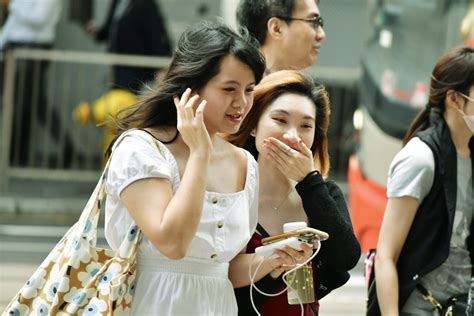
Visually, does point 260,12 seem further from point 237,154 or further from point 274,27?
point 237,154

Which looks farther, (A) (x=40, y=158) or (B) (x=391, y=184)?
(A) (x=40, y=158)

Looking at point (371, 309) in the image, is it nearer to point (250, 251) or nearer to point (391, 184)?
point (391, 184)

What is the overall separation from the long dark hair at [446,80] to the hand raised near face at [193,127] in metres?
1.48

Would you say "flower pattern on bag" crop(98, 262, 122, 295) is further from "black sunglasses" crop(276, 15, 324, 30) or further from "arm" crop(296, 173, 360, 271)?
"black sunglasses" crop(276, 15, 324, 30)

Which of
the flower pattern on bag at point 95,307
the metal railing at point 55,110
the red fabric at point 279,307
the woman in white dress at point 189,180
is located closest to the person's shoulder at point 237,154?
the woman in white dress at point 189,180

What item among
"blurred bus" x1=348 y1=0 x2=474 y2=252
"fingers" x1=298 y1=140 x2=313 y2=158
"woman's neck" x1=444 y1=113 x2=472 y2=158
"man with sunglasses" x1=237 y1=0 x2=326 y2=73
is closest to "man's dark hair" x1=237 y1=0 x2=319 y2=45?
"man with sunglasses" x1=237 y1=0 x2=326 y2=73

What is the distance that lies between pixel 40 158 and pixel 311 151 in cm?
831

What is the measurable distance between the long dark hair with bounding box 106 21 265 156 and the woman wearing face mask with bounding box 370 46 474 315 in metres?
1.03

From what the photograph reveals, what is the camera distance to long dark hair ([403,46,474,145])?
4762 millimetres

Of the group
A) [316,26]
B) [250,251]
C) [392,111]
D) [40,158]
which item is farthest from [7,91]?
[250,251]

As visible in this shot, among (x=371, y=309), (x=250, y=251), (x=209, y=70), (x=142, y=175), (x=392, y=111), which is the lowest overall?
(x=392, y=111)

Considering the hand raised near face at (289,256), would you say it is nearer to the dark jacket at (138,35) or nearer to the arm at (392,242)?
the arm at (392,242)

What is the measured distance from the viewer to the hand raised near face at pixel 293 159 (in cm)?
407

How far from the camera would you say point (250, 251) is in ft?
13.5
